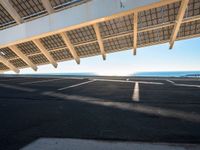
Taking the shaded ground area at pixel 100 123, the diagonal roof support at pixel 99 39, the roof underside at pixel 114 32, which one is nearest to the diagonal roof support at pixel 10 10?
the roof underside at pixel 114 32

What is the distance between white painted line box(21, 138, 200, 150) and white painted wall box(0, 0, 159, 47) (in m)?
13.2

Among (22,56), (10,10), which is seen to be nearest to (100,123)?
(10,10)

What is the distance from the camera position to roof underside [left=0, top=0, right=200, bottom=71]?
58.0 feet

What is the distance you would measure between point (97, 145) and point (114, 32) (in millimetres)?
19468

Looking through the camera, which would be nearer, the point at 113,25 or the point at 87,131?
the point at 87,131

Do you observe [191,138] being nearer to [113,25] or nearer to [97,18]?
[97,18]

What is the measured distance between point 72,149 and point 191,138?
4.03 ft

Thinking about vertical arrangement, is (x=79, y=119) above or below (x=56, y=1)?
below

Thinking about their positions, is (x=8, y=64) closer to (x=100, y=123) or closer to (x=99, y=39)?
(x=99, y=39)

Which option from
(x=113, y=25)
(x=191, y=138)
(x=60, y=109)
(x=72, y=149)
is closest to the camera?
(x=72, y=149)

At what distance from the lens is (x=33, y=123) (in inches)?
103

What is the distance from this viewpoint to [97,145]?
1.85 m

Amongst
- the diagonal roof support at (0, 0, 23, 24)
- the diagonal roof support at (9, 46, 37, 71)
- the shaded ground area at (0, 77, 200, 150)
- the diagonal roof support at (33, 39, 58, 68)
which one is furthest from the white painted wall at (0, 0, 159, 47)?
the shaded ground area at (0, 77, 200, 150)

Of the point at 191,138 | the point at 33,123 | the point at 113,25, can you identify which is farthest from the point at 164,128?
the point at 113,25
